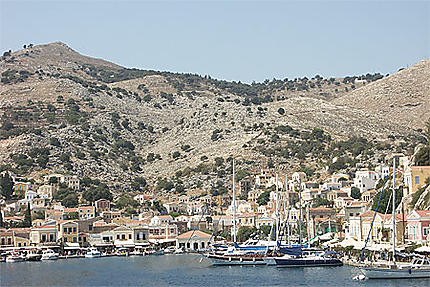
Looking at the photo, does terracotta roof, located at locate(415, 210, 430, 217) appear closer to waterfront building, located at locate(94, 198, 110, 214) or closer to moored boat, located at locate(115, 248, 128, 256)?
moored boat, located at locate(115, 248, 128, 256)

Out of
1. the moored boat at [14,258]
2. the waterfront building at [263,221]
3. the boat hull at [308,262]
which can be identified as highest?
the waterfront building at [263,221]

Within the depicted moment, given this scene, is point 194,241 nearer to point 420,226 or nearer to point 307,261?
point 307,261

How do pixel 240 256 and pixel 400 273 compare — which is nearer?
pixel 400 273

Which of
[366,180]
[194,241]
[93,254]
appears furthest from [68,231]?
[366,180]

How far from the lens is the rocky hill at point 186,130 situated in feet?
469

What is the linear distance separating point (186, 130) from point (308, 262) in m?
106

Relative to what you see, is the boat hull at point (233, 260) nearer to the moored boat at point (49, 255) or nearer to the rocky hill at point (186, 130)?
the moored boat at point (49, 255)

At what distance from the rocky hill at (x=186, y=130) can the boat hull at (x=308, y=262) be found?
220 ft

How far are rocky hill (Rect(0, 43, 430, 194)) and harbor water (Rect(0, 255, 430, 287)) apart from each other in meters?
61.1

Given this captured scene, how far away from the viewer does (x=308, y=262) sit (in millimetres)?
68000

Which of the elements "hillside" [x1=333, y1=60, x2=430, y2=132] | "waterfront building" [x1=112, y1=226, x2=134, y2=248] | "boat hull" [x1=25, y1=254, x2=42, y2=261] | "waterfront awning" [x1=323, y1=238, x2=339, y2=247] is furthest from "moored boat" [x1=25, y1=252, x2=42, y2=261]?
"hillside" [x1=333, y1=60, x2=430, y2=132]

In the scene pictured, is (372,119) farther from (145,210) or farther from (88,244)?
(88,244)

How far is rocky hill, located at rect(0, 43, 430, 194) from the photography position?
143 metres

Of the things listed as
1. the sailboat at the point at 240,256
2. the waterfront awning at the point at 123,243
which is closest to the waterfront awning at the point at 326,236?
the sailboat at the point at 240,256
